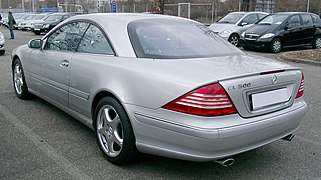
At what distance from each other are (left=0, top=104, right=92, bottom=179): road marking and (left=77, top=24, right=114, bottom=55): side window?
1141mm

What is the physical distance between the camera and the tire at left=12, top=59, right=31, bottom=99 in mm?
5058

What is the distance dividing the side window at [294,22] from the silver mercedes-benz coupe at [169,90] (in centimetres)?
938

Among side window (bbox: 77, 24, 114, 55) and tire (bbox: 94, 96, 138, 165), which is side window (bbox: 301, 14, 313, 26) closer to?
side window (bbox: 77, 24, 114, 55)

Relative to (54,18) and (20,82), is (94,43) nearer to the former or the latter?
(20,82)

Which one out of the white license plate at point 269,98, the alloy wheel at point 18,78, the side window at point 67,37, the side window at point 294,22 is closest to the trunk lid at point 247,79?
the white license plate at point 269,98

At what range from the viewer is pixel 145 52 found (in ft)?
9.86

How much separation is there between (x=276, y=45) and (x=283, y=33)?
531mm

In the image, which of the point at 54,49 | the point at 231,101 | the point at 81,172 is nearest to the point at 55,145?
the point at 81,172

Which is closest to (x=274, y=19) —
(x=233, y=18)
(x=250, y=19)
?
(x=250, y=19)

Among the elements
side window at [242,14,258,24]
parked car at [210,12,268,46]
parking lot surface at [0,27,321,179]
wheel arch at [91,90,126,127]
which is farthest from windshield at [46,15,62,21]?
wheel arch at [91,90,126,127]

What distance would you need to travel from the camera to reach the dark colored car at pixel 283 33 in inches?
459

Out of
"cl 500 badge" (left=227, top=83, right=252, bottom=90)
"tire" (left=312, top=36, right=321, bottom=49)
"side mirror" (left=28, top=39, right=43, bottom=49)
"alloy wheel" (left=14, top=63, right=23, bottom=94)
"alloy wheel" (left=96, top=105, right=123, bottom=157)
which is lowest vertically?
"alloy wheel" (left=96, top=105, right=123, bottom=157)

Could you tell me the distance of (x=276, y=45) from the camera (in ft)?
38.4

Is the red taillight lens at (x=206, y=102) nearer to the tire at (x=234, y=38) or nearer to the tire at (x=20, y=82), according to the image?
the tire at (x=20, y=82)
